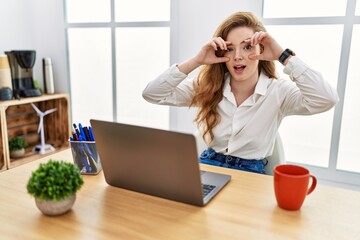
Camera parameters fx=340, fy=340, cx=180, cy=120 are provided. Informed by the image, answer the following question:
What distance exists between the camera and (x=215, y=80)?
4.77ft

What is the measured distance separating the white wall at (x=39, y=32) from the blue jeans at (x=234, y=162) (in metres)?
→ 2.02

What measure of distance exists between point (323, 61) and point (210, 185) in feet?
4.45

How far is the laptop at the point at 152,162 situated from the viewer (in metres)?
0.81

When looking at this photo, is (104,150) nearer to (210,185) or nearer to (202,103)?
(210,185)

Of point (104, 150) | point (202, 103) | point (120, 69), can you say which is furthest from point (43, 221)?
point (120, 69)

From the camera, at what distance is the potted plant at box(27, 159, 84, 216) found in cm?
78

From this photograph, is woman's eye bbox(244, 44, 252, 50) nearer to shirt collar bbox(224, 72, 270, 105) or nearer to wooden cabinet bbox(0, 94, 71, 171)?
shirt collar bbox(224, 72, 270, 105)

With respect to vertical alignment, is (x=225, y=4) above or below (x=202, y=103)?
above

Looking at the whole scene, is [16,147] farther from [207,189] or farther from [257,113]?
[207,189]

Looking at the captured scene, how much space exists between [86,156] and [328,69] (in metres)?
1.52

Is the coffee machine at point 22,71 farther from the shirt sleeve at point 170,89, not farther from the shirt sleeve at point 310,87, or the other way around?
the shirt sleeve at point 310,87

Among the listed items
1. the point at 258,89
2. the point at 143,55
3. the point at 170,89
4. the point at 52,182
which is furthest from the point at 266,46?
the point at 143,55

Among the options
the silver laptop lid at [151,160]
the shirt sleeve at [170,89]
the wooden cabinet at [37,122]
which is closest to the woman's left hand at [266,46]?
the shirt sleeve at [170,89]

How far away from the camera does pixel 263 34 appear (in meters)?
1.27
